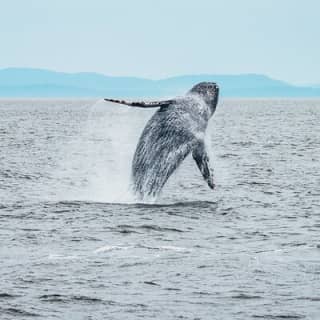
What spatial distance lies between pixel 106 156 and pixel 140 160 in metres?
27.9

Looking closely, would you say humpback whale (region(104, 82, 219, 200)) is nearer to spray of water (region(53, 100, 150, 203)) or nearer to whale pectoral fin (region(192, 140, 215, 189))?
whale pectoral fin (region(192, 140, 215, 189))

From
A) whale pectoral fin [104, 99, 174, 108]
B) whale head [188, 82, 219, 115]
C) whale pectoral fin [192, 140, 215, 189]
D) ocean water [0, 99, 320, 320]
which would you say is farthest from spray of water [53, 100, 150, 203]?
whale head [188, 82, 219, 115]

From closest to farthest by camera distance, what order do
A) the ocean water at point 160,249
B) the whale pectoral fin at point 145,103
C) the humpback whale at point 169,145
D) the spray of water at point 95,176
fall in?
the ocean water at point 160,249 < the whale pectoral fin at point 145,103 < the humpback whale at point 169,145 < the spray of water at point 95,176

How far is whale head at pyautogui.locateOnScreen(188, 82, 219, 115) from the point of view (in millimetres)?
24703

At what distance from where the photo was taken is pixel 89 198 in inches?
1054

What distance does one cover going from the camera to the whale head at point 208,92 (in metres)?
24.7

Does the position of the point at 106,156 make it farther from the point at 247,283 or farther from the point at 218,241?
the point at 247,283

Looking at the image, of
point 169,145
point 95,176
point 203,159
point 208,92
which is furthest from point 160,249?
point 95,176

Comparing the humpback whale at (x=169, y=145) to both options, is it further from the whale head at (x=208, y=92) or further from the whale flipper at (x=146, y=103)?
the whale head at (x=208, y=92)

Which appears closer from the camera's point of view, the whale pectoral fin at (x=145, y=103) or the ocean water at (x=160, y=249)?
the ocean water at (x=160, y=249)

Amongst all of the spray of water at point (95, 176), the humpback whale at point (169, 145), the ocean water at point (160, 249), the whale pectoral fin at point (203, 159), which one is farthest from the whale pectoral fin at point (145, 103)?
the ocean water at point (160, 249)

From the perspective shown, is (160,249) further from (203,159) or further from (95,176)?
(95,176)

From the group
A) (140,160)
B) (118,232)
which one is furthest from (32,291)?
(140,160)

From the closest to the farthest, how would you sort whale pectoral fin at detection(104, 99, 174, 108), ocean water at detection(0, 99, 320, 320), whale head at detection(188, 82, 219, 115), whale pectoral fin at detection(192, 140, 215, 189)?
ocean water at detection(0, 99, 320, 320), whale pectoral fin at detection(104, 99, 174, 108), whale pectoral fin at detection(192, 140, 215, 189), whale head at detection(188, 82, 219, 115)
